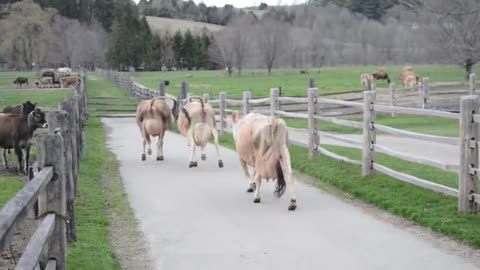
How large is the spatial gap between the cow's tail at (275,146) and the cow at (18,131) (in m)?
5.71

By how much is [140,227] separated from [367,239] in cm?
289

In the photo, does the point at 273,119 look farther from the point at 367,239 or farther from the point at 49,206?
the point at 49,206

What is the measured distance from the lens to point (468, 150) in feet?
25.8

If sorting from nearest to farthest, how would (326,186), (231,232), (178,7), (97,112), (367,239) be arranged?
(367,239), (231,232), (326,186), (97,112), (178,7)

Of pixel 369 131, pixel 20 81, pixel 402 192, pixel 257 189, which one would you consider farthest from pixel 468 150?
pixel 20 81

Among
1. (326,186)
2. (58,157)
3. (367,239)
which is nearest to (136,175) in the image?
(326,186)

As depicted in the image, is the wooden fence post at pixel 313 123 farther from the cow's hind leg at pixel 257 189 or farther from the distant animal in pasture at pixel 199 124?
the cow's hind leg at pixel 257 189

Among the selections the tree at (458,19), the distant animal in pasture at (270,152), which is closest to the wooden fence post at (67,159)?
the distant animal in pasture at (270,152)

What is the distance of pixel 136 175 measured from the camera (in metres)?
12.5

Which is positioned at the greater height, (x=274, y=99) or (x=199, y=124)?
(x=274, y=99)

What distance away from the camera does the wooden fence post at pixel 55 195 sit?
4887 millimetres

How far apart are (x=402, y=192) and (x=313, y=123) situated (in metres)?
4.20

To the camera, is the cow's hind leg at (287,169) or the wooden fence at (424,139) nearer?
the wooden fence at (424,139)

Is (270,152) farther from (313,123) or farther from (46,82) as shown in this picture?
(46,82)
